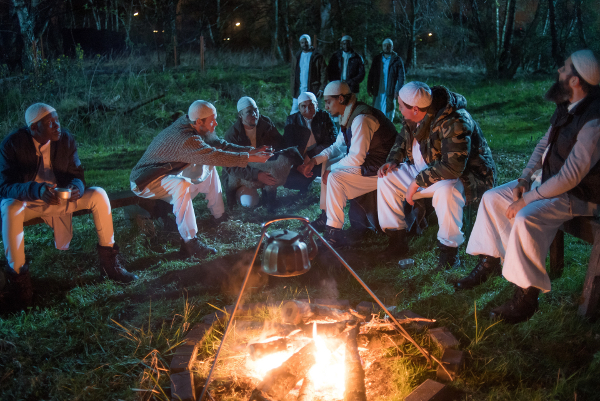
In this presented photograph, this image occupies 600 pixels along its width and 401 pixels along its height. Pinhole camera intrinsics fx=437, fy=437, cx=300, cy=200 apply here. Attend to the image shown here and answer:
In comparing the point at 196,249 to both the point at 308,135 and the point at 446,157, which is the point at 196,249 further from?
the point at 446,157

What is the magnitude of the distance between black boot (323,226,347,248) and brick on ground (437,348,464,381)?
2.11m

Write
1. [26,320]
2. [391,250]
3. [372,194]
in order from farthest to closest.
→ [372,194]
[391,250]
[26,320]

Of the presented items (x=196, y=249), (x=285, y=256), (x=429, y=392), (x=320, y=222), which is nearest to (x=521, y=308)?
(x=429, y=392)

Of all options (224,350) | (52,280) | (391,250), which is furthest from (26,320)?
(391,250)

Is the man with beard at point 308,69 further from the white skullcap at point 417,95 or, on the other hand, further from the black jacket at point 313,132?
the white skullcap at point 417,95

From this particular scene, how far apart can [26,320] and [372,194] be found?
340 centimetres

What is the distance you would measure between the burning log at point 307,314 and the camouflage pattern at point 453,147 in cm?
149

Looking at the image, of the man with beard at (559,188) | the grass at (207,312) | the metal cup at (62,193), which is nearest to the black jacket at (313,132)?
the grass at (207,312)

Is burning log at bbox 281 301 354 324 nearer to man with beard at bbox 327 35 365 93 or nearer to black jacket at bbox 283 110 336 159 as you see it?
black jacket at bbox 283 110 336 159

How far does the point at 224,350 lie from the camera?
9.09 ft

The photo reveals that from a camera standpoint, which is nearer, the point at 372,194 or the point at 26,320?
the point at 26,320

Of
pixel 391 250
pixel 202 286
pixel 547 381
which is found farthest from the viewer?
pixel 391 250

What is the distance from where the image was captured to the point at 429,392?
2340mm

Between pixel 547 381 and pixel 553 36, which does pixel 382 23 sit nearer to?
pixel 553 36
